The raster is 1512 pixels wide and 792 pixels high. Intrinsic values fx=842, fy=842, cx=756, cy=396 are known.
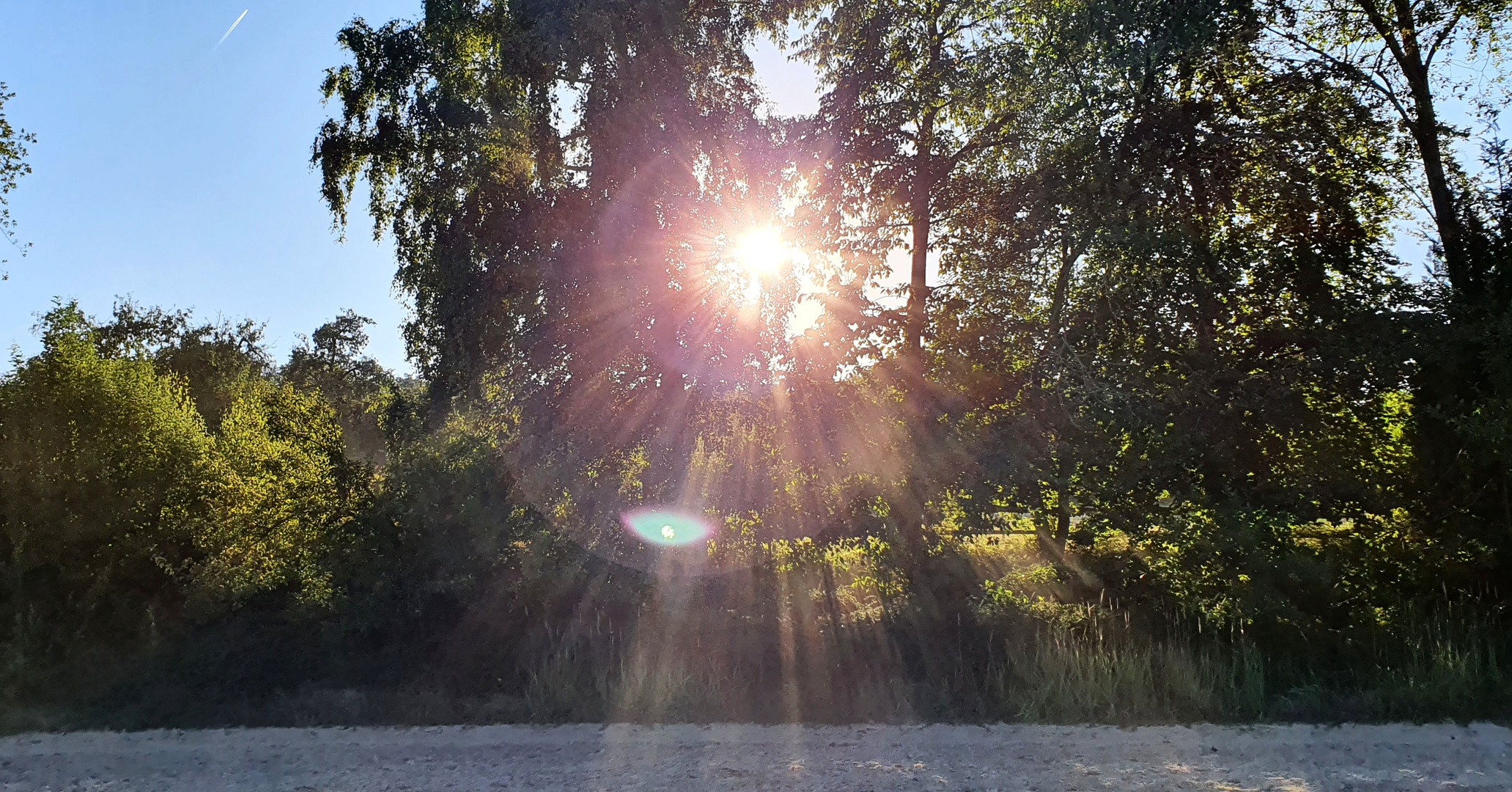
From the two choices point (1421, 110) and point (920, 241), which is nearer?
point (1421, 110)

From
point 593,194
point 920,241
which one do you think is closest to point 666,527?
A: point 593,194

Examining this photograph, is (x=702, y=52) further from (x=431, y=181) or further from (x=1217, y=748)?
(x=1217, y=748)

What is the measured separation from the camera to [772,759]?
5914 millimetres

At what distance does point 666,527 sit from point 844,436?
6.75 feet

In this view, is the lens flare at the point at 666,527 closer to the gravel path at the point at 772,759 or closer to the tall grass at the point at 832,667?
the tall grass at the point at 832,667

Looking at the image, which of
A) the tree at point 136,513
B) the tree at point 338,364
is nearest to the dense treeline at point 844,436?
the tree at point 136,513

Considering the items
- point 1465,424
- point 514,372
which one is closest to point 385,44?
point 514,372

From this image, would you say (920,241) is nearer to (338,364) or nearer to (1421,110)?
(1421,110)

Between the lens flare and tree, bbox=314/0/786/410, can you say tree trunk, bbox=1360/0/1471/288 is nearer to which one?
tree, bbox=314/0/786/410

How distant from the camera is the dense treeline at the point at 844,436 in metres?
7.80

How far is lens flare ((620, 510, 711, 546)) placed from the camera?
8312 mm

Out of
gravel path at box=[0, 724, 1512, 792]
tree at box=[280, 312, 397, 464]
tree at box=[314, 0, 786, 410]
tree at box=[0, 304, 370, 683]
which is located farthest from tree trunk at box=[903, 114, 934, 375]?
tree at box=[280, 312, 397, 464]

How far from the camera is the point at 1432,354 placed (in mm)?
8039

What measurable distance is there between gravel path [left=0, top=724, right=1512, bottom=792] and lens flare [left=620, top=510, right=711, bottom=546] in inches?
82.9
